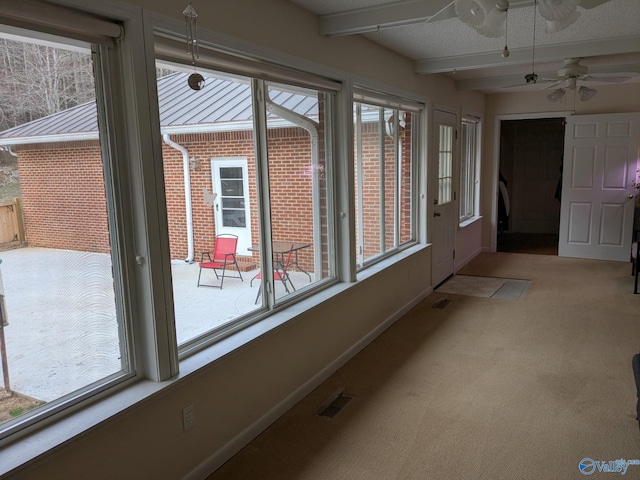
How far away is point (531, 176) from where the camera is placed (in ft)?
30.5

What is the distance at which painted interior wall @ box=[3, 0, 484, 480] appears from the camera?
1868mm

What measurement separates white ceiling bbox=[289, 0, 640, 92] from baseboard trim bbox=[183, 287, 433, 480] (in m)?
2.22

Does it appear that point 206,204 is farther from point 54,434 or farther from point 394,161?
point 394,161

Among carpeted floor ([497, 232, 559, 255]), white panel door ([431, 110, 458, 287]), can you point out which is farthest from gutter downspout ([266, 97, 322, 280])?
carpeted floor ([497, 232, 559, 255])

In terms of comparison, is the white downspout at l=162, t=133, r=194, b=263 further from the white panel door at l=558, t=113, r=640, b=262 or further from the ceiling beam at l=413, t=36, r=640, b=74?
the white panel door at l=558, t=113, r=640, b=262

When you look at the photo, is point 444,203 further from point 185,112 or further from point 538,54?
point 185,112

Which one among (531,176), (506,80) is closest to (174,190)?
(506,80)

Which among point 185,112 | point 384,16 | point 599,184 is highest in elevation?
point 384,16

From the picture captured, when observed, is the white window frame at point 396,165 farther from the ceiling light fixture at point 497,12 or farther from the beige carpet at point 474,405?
the ceiling light fixture at point 497,12

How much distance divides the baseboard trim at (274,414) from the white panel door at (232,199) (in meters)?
0.94

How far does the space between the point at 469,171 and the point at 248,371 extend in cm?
559

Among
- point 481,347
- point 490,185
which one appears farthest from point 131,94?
point 490,185

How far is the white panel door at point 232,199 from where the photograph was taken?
2.71 m

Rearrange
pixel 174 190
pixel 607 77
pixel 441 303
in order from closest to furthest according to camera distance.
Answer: pixel 174 190 < pixel 607 77 < pixel 441 303
